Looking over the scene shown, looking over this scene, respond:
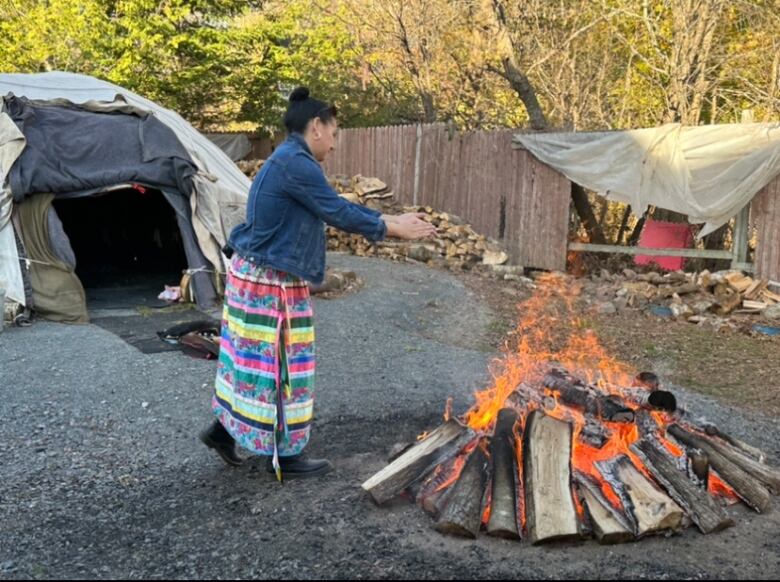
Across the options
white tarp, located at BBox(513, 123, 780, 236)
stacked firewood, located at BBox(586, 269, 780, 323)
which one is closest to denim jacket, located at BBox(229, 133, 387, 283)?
stacked firewood, located at BBox(586, 269, 780, 323)

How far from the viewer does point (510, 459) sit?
3.55 m

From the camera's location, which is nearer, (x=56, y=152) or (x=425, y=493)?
(x=425, y=493)

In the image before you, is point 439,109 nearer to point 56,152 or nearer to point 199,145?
point 199,145

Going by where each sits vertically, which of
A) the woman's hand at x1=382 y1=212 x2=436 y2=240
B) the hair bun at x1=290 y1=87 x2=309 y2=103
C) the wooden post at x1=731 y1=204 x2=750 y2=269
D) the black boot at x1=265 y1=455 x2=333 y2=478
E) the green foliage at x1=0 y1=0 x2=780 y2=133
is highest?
the green foliage at x1=0 y1=0 x2=780 y2=133

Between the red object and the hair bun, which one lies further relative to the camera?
the red object

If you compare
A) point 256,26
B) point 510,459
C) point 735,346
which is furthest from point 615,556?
A: point 256,26

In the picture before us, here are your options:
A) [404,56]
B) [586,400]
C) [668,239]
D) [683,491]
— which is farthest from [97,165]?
[404,56]

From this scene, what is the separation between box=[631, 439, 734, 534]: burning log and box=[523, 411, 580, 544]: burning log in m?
0.41

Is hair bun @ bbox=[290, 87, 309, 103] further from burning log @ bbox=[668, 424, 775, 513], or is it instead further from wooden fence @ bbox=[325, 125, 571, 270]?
wooden fence @ bbox=[325, 125, 571, 270]

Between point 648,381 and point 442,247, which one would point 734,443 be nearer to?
point 648,381

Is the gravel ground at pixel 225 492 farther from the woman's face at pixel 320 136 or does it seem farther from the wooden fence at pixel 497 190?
the wooden fence at pixel 497 190

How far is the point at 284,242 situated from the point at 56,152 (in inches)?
242

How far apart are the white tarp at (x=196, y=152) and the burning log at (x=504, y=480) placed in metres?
5.98

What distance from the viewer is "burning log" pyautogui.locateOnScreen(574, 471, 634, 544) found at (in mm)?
3131
